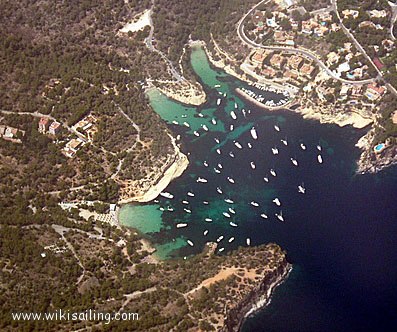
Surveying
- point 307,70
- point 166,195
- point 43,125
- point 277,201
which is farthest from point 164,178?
point 307,70

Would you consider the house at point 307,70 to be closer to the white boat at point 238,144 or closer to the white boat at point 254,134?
the white boat at point 254,134

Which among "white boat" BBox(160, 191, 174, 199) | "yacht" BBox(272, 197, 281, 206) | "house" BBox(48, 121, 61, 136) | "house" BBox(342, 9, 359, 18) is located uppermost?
"house" BBox(342, 9, 359, 18)

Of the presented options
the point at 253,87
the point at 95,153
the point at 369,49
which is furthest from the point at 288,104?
the point at 95,153

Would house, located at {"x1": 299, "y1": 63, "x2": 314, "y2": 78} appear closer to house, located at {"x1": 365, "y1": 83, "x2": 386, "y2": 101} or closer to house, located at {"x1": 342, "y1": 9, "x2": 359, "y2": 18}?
house, located at {"x1": 365, "y1": 83, "x2": 386, "y2": 101}

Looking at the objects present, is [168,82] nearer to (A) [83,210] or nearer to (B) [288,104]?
(B) [288,104]

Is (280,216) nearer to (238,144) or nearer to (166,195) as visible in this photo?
(238,144)

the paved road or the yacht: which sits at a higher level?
the paved road

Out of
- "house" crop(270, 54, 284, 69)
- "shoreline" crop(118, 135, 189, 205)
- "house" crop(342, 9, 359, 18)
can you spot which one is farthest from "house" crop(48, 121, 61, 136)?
"house" crop(342, 9, 359, 18)
